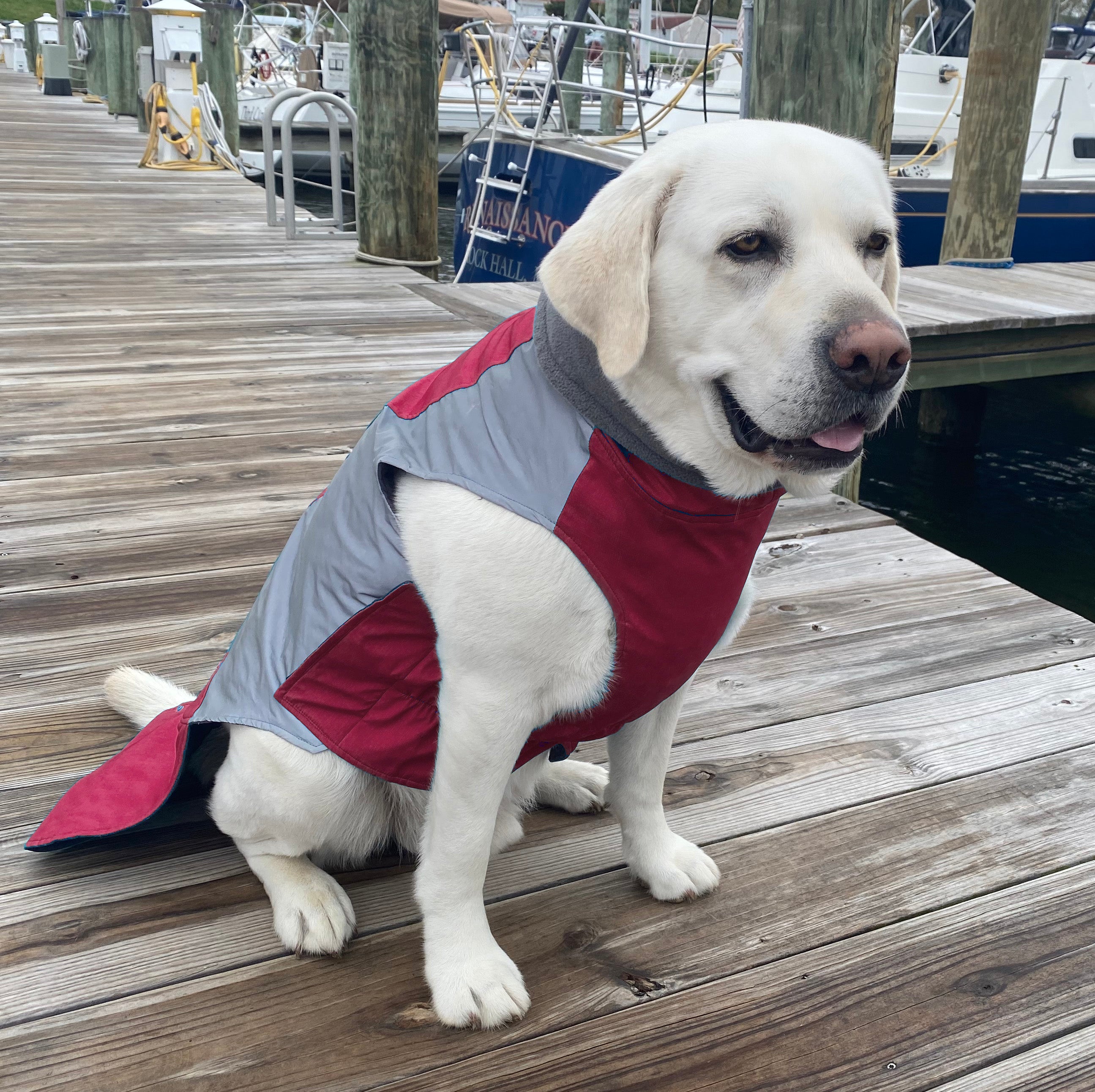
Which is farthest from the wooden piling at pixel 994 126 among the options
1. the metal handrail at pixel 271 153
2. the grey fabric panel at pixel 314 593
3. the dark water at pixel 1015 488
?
the grey fabric panel at pixel 314 593

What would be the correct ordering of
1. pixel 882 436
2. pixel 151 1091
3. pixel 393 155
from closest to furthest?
pixel 151 1091 < pixel 393 155 < pixel 882 436

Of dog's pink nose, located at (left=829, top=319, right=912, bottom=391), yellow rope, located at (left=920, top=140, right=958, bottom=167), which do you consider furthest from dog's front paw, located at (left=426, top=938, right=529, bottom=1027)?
yellow rope, located at (left=920, top=140, right=958, bottom=167)

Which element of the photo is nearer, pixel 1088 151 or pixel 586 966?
pixel 586 966

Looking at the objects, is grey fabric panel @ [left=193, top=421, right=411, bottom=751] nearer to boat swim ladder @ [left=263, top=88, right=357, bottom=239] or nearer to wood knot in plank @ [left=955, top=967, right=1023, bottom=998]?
wood knot in plank @ [left=955, top=967, right=1023, bottom=998]

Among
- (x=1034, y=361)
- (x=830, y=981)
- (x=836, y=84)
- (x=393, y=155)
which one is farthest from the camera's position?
(x=393, y=155)

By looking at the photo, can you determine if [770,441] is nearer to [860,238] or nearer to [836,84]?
[860,238]

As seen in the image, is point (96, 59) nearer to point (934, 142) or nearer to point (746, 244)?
point (934, 142)

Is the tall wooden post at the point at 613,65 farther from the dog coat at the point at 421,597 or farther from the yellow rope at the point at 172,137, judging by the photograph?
the dog coat at the point at 421,597

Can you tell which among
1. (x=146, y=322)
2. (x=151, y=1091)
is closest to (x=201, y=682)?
(x=151, y=1091)

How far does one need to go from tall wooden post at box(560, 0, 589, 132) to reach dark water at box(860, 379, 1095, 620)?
3685 millimetres

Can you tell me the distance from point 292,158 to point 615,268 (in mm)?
6338

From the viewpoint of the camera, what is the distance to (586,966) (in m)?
1.51

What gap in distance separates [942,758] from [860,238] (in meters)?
1.11

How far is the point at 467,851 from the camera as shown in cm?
140
